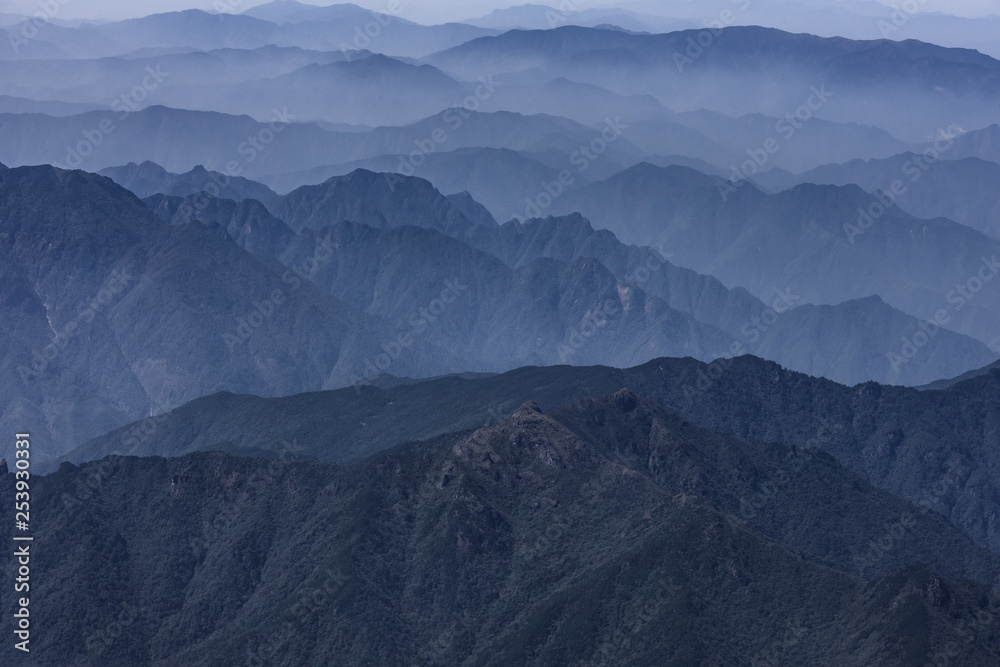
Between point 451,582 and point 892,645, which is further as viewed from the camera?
point 451,582

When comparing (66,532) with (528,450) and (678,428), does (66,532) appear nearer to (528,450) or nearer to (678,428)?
(528,450)

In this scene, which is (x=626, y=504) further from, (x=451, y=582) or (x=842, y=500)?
(x=842, y=500)

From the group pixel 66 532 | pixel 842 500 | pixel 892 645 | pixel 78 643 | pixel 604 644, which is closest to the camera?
pixel 892 645

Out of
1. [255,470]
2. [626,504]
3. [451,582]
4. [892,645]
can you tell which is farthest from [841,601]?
[255,470]

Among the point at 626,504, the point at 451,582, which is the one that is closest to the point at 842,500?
the point at 626,504

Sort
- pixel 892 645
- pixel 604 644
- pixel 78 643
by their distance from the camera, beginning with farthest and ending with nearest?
pixel 78 643 → pixel 604 644 → pixel 892 645

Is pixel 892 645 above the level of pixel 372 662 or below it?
above
